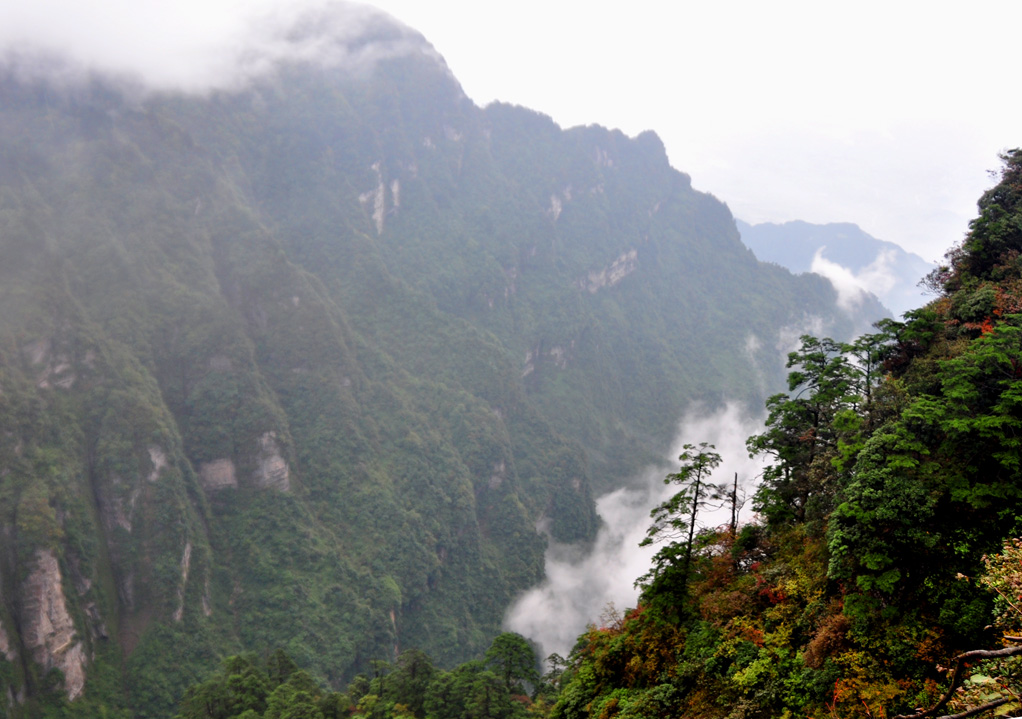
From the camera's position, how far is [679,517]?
73.0 ft

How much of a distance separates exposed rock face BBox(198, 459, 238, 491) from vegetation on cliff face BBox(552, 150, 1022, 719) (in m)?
102

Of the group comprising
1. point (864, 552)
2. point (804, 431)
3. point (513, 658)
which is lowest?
point (864, 552)

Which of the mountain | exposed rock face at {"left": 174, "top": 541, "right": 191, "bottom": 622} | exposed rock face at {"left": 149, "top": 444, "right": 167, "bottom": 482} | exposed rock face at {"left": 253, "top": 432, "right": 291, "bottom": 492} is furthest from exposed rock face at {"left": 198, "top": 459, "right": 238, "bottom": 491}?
exposed rock face at {"left": 174, "top": 541, "right": 191, "bottom": 622}

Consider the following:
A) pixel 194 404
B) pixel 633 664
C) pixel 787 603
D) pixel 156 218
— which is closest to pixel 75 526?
pixel 194 404

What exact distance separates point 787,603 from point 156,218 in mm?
154167

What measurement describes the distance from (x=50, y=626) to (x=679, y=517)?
8785cm

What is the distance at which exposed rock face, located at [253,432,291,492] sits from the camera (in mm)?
110875

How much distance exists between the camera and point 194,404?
113375mm

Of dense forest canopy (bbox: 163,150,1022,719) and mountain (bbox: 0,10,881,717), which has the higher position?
mountain (bbox: 0,10,881,717)

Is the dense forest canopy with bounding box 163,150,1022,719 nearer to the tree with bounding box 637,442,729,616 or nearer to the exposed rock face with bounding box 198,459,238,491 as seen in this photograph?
the tree with bounding box 637,442,729,616

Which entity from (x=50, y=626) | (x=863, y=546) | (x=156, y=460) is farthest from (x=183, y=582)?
(x=863, y=546)

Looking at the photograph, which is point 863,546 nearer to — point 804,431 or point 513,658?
point 804,431

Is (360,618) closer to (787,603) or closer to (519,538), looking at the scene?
(519,538)

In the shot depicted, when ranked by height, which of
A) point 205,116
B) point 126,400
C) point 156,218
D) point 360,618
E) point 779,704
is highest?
point 205,116
